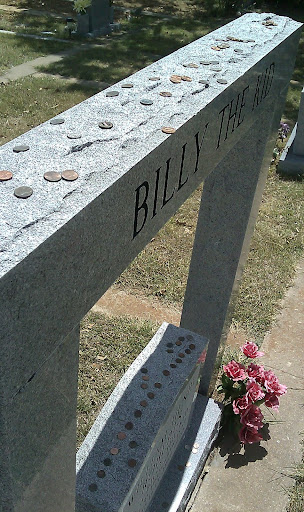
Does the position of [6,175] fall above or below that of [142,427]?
above

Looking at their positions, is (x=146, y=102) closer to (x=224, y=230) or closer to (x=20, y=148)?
(x=20, y=148)

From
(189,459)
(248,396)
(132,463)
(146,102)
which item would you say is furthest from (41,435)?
(248,396)

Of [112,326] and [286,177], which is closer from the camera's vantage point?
[112,326]

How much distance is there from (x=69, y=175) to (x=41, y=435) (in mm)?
653

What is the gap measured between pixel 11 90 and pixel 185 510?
8032 mm

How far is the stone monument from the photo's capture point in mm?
1065

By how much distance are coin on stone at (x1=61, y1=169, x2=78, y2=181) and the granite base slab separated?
2.37 metres

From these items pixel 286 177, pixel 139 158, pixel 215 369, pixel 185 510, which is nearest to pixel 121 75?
pixel 286 177

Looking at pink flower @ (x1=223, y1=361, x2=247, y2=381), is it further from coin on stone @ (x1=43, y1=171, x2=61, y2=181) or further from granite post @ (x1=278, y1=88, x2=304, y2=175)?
granite post @ (x1=278, y1=88, x2=304, y2=175)

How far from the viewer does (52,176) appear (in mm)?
1250

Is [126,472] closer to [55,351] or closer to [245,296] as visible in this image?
[55,351]

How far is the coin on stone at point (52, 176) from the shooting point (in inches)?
48.8

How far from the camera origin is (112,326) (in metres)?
4.45

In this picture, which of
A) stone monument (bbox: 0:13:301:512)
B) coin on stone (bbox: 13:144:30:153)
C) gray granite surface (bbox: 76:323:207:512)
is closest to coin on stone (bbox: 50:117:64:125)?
stone monument (bbox: 0:13:301:512)
